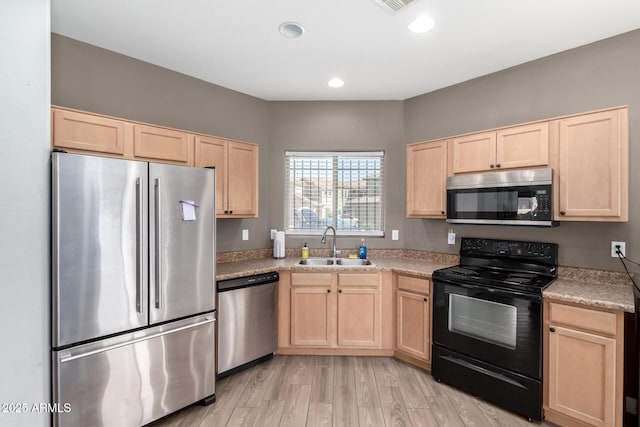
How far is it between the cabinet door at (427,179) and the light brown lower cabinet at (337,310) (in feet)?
2.50

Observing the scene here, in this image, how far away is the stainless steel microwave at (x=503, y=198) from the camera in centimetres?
236

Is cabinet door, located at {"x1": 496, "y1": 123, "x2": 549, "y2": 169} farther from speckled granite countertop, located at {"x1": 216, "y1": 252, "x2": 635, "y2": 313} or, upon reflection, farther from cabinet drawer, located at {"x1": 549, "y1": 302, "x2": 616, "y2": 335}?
cabinet drawer, located at {"x1": 549, "y1": 302, "x2": 616, "y2": 335}

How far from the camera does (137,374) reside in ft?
6.59

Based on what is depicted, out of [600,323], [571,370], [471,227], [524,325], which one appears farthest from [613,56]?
[571,370]

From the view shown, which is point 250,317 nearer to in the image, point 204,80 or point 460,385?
point 460,385

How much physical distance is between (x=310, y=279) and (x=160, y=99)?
7.26 feet

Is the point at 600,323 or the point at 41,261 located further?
the point at 600,323

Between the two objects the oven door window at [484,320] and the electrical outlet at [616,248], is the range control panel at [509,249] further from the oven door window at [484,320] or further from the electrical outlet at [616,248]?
the oven door window at [484,320]

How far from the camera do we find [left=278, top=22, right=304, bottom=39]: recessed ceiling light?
2236 mm

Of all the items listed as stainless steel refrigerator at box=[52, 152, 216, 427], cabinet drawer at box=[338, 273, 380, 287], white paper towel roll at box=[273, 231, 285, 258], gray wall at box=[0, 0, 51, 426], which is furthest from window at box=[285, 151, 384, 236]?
gray wall at box=[0, 0, 51, 426]

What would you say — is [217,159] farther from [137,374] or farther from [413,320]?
[413,320]

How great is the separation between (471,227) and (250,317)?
2.30 metres

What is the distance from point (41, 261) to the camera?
57.1 inches

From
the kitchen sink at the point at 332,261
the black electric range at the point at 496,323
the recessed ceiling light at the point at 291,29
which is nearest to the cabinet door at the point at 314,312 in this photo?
the kitchen sink at the point at 332,261
